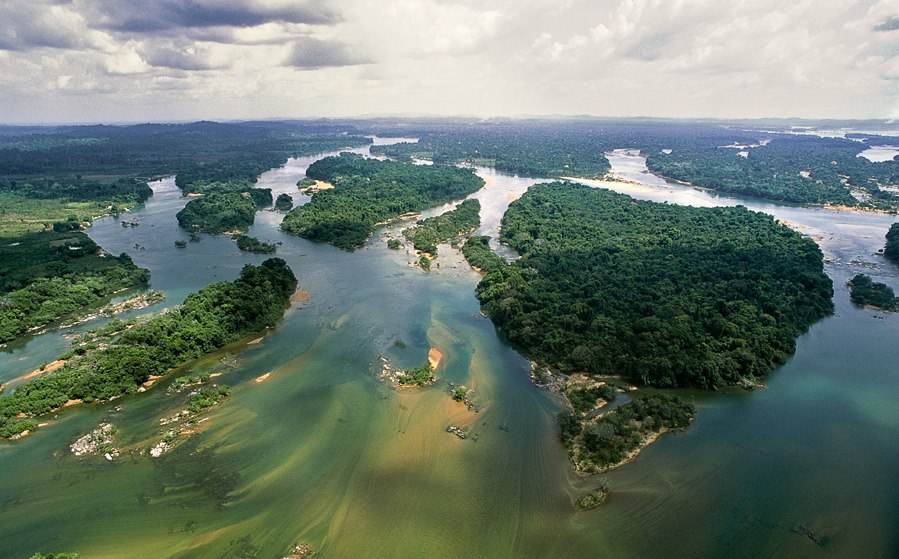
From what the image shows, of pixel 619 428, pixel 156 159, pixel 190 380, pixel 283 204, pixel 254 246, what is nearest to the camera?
pixel 619 428

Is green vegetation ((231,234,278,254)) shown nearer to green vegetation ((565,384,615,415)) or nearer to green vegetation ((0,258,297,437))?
green vegetation ((0,258,297,437))

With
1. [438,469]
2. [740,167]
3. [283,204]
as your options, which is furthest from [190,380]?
[740,167]

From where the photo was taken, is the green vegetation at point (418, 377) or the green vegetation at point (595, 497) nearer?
the green vegetation at point (595, 497)

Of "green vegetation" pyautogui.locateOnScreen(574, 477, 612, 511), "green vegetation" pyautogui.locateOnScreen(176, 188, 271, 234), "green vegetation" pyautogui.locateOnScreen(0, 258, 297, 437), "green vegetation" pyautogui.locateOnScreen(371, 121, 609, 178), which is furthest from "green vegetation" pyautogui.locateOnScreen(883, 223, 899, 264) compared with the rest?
"green vegetation" pyautogui.locateOnScreen(176, 188, 271, 234)

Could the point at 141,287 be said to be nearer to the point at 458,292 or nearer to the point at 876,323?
the point at 458,292

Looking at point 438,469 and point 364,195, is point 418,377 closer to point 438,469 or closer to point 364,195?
point 438,469

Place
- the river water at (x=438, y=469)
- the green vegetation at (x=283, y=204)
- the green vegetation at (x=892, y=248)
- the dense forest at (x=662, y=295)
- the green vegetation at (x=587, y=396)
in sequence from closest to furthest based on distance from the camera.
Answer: the river water at (x=438, y=469), the green vegetation at (x=587, y=396), the dense forest at (x=662, y=295), the green vegetation at (x=892, y=248), the green vegetation at (x=283, y=204)

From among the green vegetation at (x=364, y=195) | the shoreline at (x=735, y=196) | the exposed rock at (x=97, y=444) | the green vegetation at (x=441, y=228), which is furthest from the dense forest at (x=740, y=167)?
the exposed rock at (x=97, y=444)

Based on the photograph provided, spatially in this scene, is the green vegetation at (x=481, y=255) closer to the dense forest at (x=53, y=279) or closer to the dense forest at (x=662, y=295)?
the dense forest at (x=662, y=295)
